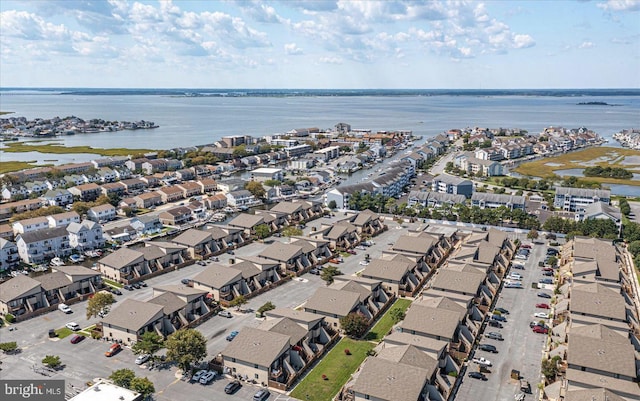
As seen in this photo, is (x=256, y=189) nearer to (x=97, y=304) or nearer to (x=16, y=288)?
(x=16, y=288)

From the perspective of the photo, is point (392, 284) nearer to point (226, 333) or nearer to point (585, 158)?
point (226, 333)

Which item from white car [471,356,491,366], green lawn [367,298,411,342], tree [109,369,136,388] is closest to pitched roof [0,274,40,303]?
tree [109,369,136,388]

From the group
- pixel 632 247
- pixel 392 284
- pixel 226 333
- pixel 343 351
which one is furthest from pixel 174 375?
pixel 632 247

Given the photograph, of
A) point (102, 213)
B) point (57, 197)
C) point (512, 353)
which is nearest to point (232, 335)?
point (512, 353)

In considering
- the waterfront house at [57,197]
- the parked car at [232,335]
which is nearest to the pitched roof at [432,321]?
the parked car at [232,335]

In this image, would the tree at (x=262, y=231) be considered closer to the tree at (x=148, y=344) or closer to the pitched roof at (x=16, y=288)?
the pitched roof at (x=16, y=288)

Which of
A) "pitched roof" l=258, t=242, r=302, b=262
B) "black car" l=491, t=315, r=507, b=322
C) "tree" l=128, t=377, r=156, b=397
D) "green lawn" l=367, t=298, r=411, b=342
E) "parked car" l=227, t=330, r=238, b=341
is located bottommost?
"green lawn" l=367, t=298, r=411, b=342

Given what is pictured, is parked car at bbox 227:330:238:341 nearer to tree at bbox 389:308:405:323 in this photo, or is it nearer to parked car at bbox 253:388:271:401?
parked car at bbox 253:388:271:401
